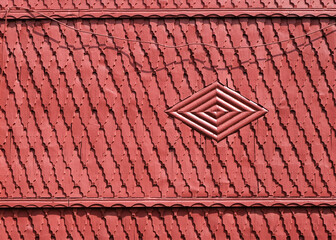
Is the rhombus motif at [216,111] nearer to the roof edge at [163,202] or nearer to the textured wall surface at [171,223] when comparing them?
the roof edge at [163,202]

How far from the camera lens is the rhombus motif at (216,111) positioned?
11.1ft

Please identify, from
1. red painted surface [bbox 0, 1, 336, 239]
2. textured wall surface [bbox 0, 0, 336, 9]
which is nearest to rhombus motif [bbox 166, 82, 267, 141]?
red painted surface [bbox 0, 1, 336, 239]

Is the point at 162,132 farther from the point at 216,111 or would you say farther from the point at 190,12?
the point at 190,12

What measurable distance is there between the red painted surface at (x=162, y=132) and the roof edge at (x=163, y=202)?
14 millimetres

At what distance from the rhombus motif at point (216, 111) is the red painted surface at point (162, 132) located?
0.06 meters

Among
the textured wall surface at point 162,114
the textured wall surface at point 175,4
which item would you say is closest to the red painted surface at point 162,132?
the textured wall surface at point 162,114

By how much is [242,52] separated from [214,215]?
157 centimetres

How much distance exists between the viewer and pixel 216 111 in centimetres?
338

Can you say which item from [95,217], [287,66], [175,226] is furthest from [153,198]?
[287,66]

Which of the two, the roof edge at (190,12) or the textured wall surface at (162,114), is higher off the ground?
the roof edge at (190,12)

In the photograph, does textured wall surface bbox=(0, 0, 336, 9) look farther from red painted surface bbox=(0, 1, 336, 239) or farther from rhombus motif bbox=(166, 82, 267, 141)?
rhombus motif bbox=(166, 82, 267, 141)

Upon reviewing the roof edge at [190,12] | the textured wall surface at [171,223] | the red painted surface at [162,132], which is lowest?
the textured wall surface at [171,223]

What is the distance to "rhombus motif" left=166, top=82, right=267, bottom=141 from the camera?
11.1ft

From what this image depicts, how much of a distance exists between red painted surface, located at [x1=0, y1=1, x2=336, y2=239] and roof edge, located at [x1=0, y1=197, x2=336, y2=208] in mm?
14
